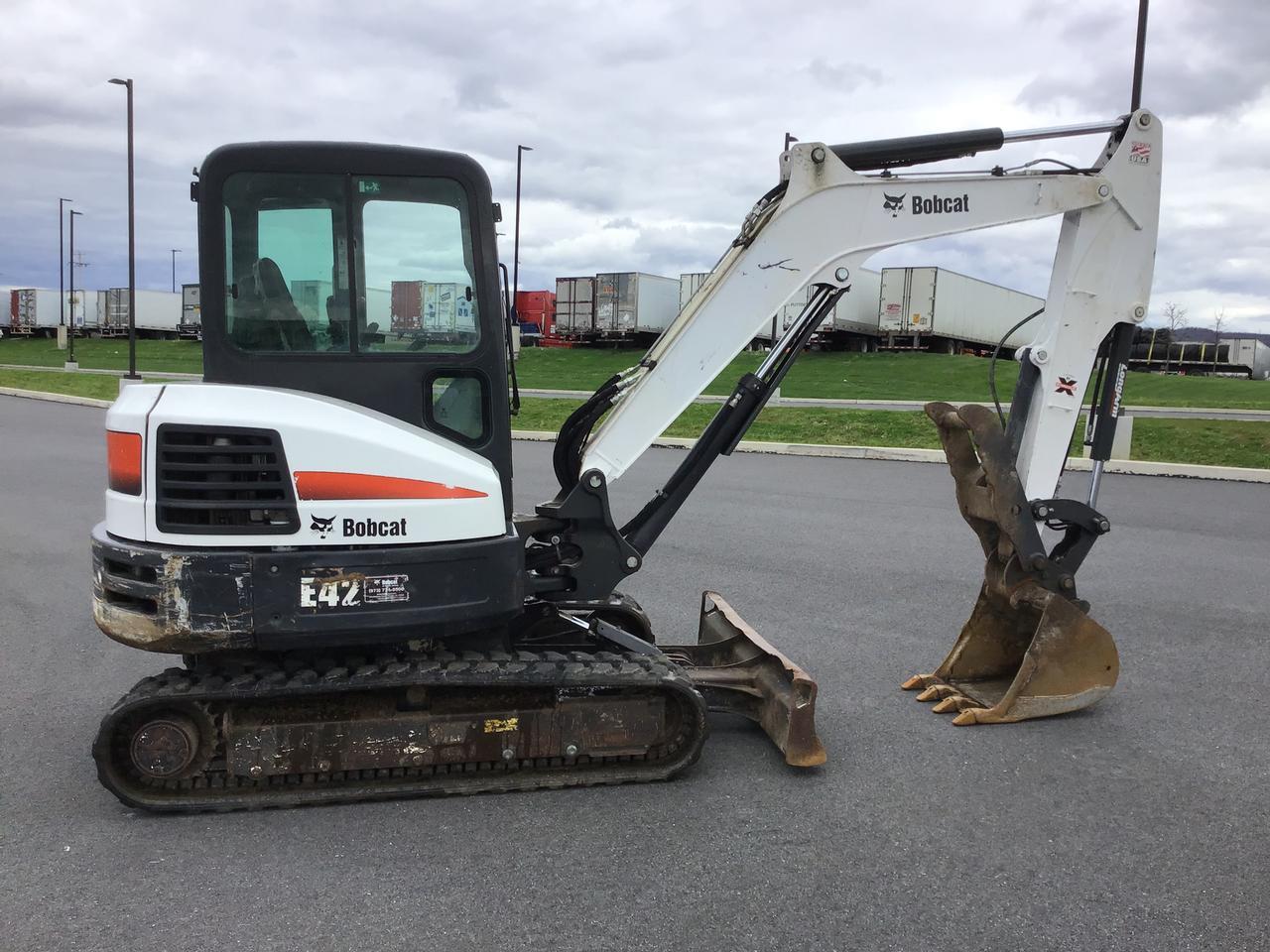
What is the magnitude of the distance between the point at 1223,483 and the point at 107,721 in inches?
533

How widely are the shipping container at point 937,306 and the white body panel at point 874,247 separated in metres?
35.3

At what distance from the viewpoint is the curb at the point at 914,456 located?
13.8 meters

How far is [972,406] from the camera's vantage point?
5.60 meters

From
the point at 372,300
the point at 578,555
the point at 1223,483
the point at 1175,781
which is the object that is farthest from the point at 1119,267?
the point at 1223,483

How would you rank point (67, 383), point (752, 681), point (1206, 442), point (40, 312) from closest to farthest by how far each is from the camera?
point (752, 681), point (1206, 442), point (67, 383), point (40, 312)

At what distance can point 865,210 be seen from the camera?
5.00m

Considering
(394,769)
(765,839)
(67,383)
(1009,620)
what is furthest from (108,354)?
(765,839)

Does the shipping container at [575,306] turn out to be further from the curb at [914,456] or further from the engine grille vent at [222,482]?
the engine grille vent at [222,482]

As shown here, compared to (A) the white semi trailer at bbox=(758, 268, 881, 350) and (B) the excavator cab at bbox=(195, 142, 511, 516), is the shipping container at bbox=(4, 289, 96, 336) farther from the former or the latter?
(B) the excavator cab at bbox=(195, 142, 511, 516)

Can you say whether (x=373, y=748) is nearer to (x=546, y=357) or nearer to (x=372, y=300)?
(x=372, y=300)

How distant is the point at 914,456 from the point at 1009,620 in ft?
33.8

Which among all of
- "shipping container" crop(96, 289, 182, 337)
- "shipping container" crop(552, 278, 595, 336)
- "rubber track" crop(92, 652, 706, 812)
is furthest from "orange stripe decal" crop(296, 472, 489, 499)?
"shipping container" crop(96, 289, 182, 337)

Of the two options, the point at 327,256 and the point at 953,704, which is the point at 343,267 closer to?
the point at 327,256

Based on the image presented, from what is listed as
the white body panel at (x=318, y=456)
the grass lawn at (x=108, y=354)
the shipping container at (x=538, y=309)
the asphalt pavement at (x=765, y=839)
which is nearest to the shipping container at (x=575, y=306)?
the shipping container at (x=538, y=309)
